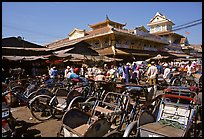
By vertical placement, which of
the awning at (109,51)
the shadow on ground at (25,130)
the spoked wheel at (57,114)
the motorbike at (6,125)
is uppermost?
the awning at (109,51)

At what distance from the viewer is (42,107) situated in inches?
246

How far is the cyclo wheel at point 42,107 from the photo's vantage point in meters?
5.78

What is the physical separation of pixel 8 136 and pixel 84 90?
352 cm

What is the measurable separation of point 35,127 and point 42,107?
1.13m

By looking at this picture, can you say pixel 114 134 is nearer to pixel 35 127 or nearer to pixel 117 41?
pixel 35 127

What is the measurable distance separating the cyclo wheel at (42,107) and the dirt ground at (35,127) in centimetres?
19

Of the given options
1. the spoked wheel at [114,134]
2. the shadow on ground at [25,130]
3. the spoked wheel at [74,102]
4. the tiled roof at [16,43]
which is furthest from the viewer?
the tiled roof at [16,43]

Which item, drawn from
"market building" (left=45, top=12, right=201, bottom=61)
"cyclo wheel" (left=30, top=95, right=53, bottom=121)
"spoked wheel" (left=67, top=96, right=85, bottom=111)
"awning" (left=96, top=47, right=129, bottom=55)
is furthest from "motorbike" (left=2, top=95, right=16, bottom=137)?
"awning" (left=96, top=47, right=129, bottom=55)

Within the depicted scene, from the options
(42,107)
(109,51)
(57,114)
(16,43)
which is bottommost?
(57,114)

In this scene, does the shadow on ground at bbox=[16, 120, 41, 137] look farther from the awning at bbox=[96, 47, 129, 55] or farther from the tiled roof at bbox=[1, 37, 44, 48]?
the awning at bbox=[96, 47, 129, 55]

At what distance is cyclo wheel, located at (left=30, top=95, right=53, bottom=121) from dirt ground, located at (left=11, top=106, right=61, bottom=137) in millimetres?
194

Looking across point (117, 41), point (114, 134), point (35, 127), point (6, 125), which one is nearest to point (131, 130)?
point (114, 134)

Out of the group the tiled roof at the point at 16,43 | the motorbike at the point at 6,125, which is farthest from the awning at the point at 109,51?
the motorbike at the point at 6,125

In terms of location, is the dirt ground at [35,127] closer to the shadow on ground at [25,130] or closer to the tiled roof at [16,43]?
the shadow on ground at [25,130]
